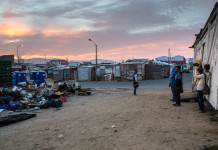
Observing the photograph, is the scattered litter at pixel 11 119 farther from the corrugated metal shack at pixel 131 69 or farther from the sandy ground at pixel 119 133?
the corrugated metal shack at pixel 131 69

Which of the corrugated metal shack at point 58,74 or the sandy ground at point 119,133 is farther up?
the corrugated metal shack at point 58,74

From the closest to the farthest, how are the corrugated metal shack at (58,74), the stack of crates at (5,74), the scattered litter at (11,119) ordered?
1. the scattered litter at (11,119)
2. the stack of crates at (5,74)
3. the corrugated metal shack at (58,74)

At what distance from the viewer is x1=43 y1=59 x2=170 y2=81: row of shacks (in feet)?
94.4

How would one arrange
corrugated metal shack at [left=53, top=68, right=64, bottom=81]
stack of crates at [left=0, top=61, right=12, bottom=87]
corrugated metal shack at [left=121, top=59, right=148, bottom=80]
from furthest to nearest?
corrugated metal shack at [left=53, top=68, right=64, bottom=81], corrugated metal shack at [left=121, top=59, right=148, bottom=80], stack of crates at [left=0, top=61, right=12, bottom=87]

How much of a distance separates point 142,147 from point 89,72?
28353 mm

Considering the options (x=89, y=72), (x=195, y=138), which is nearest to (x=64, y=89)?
(x=195, y=138)

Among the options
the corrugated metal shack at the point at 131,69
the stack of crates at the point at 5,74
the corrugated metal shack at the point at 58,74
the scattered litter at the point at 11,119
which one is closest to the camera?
the scattered litter at the point at 11,119

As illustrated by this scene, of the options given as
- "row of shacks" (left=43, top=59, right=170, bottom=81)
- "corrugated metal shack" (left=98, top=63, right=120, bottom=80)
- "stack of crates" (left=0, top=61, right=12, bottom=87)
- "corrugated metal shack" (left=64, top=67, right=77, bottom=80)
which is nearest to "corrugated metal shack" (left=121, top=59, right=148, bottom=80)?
"row of shacks" (left=43, top=59, right=170, bottom=81)

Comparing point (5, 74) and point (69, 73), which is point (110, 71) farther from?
point (5, 74)

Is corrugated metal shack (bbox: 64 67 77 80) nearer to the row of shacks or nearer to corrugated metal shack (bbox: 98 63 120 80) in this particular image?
the row of shacks

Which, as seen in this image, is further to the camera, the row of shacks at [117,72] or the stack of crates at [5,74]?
the row of shacks at [117,72]

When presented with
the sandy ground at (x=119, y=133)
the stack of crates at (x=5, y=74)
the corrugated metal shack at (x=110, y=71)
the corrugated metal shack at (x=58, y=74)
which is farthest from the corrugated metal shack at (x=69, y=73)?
the sandy ground at (x=119, y=133)

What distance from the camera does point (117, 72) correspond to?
29.9 metres

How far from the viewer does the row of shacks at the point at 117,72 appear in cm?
2878
